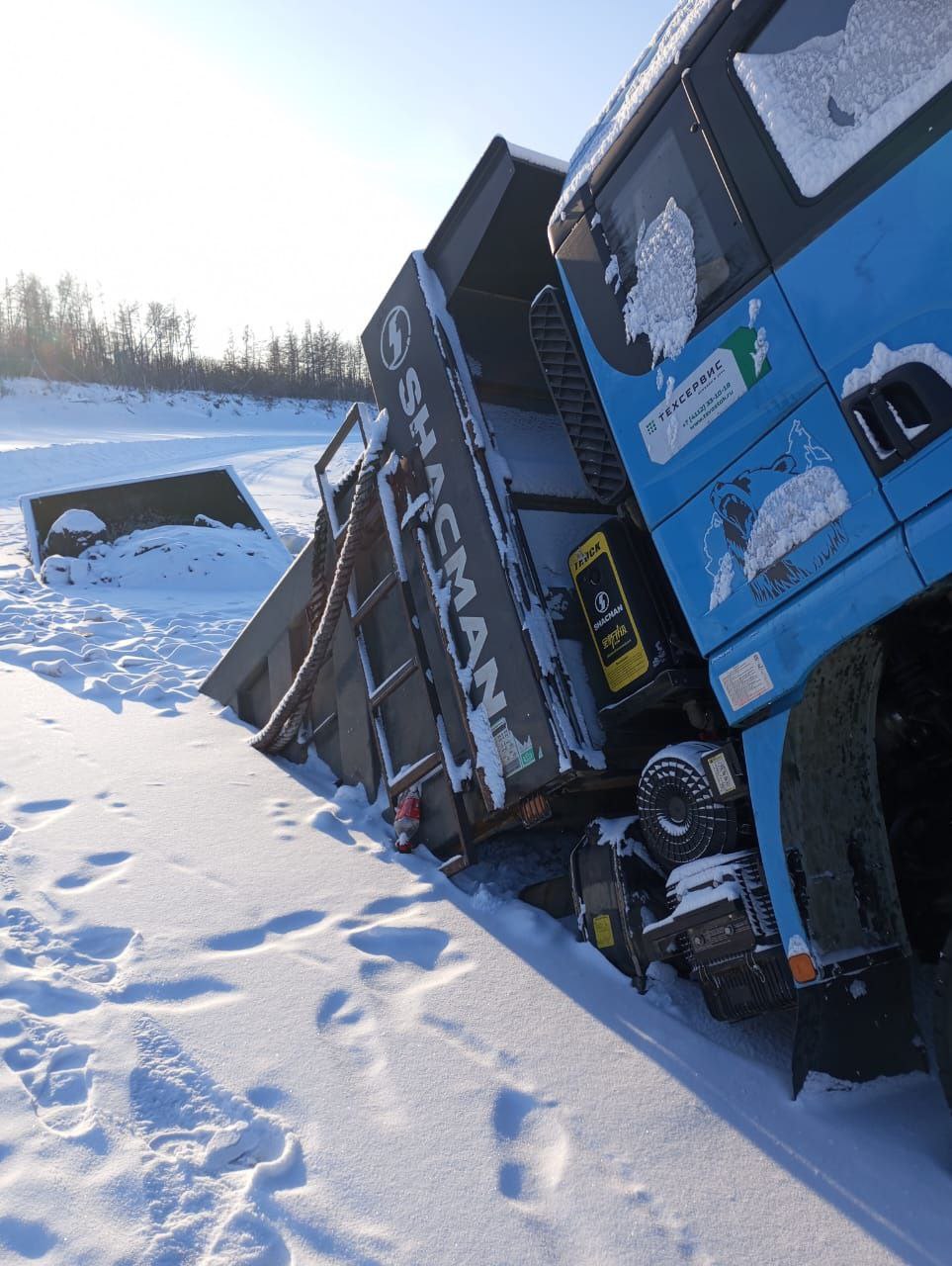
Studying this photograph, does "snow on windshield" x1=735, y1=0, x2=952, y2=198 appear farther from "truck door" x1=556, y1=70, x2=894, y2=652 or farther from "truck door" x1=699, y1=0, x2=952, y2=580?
"truck door" x1=556, y1=70, x2=894, y2=652

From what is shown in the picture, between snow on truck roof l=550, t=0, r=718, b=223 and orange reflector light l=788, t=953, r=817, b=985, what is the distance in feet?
7.44

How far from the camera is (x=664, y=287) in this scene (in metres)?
2.42

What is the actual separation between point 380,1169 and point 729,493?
1.77m

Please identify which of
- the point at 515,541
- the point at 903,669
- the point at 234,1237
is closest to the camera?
the point at 234,1237

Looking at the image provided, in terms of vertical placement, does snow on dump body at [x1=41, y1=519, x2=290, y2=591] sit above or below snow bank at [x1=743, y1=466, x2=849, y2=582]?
above

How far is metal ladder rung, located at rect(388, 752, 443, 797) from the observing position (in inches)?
137

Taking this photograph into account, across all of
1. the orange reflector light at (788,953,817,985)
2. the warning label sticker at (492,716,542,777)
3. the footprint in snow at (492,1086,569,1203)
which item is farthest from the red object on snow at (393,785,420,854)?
the orange reflector light at (788,953,817,985)

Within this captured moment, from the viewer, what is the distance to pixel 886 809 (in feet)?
8.46

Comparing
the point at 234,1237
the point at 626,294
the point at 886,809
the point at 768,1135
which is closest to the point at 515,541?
the point at 626,294

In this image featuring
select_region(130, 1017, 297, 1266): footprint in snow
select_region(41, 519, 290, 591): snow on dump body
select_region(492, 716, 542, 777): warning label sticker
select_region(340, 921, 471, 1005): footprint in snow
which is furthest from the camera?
select_region(41, 519, 290, 591): snow on dump body

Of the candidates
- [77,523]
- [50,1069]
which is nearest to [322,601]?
[50,1069]

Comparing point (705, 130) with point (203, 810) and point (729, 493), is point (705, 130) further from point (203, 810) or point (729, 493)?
point (203, 810)

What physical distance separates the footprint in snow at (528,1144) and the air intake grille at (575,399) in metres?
1.75

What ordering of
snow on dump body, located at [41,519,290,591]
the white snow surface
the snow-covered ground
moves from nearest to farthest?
1. the snow-covered ground
2. snow on dump body, located at [41,519,290,591]
3. the white snow surface
